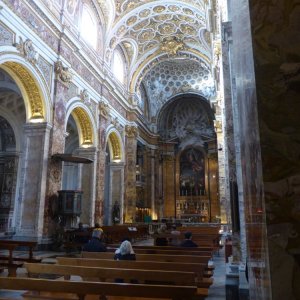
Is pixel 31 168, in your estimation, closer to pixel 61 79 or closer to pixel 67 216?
pixel 67 216

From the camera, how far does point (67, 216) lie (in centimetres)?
1130

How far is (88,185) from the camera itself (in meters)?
15.2

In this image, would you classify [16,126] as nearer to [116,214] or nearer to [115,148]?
[115,148]

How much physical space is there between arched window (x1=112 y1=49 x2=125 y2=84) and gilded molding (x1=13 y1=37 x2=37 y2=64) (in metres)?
9.13

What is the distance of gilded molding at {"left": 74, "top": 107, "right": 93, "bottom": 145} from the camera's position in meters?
14.8

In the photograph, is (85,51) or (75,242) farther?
(85,51)

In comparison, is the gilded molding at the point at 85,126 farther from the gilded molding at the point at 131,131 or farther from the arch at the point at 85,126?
the gilded molding at the point at 131,131

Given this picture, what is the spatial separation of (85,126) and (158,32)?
9.08m

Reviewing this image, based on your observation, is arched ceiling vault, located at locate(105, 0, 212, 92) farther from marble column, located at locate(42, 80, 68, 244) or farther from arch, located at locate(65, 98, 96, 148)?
marble column, located at locate(42, 80, 68, 244)

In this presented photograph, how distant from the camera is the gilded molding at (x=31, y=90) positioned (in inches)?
407

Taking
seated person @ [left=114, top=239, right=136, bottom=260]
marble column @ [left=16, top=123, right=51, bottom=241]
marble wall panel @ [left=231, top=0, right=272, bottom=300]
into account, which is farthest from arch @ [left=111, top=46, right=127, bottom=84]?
marble wall panel @ [left=231, top=0, right=272, bottom=300]

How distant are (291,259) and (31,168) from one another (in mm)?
10616

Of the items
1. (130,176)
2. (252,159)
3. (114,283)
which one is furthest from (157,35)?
(252,159)

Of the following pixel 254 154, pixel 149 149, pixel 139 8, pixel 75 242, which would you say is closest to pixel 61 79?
pixel 75 242
